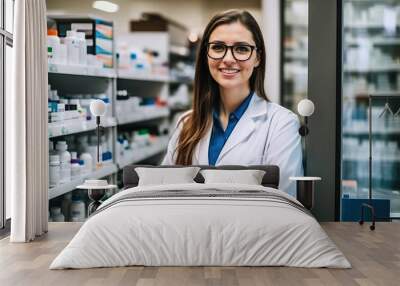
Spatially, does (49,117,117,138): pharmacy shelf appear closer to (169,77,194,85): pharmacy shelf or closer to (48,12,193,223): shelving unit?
(48,12,193,223): shelving unit

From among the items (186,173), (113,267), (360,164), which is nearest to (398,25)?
(360,164)

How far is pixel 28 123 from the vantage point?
5.27 meters

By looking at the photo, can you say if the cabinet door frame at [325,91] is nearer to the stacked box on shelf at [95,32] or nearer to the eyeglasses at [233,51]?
the eyeglasses at [233,51]

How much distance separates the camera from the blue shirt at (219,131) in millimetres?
6133

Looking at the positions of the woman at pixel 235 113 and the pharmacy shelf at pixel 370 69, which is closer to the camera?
the woman at pixel 235 113

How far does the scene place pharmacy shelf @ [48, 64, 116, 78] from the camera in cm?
606

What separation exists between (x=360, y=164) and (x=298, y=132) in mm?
1375

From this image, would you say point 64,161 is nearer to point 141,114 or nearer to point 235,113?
point 235,113

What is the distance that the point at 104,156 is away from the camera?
6.88m

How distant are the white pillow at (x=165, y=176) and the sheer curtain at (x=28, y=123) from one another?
0.74 metres

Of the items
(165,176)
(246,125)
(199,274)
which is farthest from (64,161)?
(199,274)

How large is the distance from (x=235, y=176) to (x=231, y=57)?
112 cm

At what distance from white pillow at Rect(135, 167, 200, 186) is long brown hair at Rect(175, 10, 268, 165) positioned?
54 cm

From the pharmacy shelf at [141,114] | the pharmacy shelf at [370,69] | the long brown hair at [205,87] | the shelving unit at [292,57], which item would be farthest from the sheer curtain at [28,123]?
the shelving unit at [292,57]
